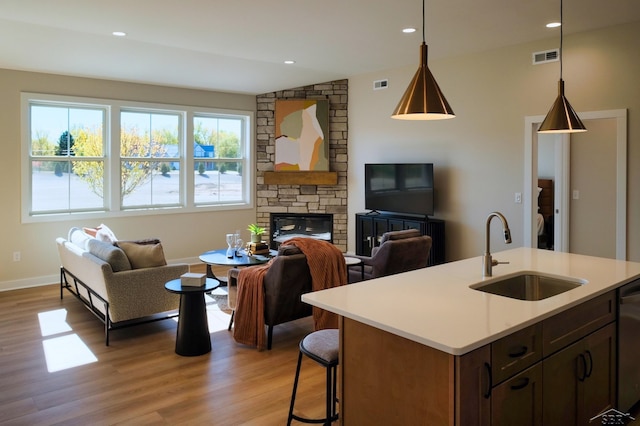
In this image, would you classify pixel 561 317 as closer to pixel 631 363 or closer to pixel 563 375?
pixel 563 375

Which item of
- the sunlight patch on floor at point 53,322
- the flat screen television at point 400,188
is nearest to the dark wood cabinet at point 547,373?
the flat screen television at point 400,188

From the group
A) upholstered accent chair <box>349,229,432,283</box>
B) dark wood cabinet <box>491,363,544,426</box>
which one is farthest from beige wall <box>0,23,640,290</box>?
dark wood cabinet <box>491,363,544,426</box>

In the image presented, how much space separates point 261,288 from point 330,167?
13.2 ft

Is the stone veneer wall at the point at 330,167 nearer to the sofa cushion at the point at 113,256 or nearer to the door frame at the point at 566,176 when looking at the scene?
the door frame at the point at 566,176

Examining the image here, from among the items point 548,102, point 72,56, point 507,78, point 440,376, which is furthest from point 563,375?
point 72,56

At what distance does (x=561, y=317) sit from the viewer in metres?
2.25

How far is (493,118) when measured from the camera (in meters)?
5.95

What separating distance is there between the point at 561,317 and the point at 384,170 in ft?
15.9

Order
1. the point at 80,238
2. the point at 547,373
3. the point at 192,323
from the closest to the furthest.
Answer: the point at 547,373
the point at 192,323
the point at 80,238

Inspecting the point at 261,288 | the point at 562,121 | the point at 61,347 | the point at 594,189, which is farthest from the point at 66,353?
the point at 594,189

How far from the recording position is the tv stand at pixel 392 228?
251 inches

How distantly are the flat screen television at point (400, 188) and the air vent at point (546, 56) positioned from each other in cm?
170

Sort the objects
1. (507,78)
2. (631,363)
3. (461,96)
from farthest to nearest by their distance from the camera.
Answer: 1. (461,96)
2. (507,78)
3. (631,363)

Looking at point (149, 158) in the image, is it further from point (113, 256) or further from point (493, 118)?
point (493, 118)
